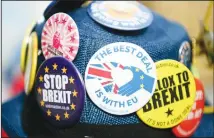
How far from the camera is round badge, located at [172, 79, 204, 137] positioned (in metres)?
0.63

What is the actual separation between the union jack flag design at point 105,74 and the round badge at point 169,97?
0.21 feet

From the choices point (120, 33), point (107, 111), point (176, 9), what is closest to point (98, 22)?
point (120, 33)

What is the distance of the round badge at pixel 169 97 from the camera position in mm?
586

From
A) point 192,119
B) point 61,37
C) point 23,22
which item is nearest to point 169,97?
point 192,119

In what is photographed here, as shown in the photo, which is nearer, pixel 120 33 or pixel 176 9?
pixel 120 33

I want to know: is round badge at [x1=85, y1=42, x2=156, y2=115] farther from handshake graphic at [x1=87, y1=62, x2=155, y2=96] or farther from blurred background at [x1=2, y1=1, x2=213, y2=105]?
blurred background at [x1=2, y1=1, x2=213, y2=105]

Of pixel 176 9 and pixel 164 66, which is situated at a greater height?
pixel 164 66

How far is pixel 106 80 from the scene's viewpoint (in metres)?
0.57

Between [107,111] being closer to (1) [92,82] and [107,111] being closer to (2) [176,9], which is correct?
(1) [92,82]

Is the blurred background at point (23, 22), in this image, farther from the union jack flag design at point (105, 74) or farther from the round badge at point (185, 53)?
the union jack flag design at point (105, 74)

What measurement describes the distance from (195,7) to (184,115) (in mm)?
506

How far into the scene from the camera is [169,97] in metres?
0.60

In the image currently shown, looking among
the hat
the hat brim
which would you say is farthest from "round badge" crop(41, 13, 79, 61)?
the hat brim

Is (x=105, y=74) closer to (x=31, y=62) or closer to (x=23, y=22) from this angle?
(x=31, y=62)
